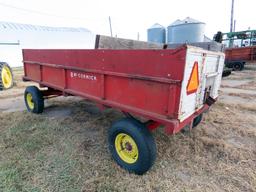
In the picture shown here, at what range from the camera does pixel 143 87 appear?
2.01 meters

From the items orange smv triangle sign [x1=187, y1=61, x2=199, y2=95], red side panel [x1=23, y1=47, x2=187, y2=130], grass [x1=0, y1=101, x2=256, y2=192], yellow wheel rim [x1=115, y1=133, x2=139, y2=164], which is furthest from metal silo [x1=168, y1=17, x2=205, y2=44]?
yellow wheel rim [x1=115, y1=133, x2=139, y2=164]

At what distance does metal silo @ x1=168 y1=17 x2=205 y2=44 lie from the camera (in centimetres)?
1479

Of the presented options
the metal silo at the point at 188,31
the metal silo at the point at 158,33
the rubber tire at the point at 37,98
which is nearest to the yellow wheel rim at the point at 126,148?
the rubber tire at the point at 37,98

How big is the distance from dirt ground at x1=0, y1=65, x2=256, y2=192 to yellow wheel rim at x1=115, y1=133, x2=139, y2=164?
0.17m

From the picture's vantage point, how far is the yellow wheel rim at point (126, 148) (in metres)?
2.28

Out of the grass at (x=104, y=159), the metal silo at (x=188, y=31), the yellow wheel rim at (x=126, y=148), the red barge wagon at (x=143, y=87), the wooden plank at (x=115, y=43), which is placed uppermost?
the metal silo at (x=188, y=31)

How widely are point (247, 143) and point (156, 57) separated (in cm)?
236

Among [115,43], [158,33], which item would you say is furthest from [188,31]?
[115,43]

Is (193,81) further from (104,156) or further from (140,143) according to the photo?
(104,156)

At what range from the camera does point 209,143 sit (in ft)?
9.61

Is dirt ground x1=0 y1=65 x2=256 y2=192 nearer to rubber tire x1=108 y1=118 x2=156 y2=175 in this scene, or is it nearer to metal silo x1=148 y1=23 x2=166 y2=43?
rubber tire x1=108 y1=118 x2=156 y2=175

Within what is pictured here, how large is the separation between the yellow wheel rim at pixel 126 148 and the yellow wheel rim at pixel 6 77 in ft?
22.1

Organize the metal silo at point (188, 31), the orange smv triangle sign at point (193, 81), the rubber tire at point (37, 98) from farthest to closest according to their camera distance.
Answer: the metal silo at point (188, 31), the rubber tire at point (37, 98), the orange smv triangle sign at point (193, 81)

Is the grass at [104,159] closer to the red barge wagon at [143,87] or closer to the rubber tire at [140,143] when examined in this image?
the rubber tire at [140,143]
